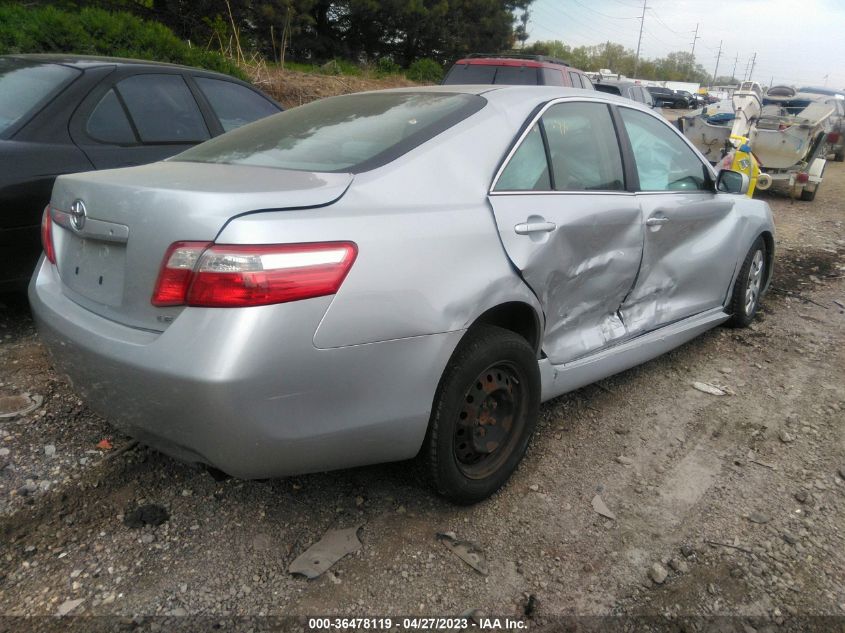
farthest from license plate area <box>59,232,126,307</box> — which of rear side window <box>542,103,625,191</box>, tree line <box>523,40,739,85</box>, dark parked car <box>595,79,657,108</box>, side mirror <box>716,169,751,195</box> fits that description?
tree line <box>523,40,739,85</box>

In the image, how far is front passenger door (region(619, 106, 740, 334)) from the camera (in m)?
3.54

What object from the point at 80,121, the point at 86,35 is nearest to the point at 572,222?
the point at 80,121

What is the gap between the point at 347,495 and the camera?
2.76 meters

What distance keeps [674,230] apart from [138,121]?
11.2ft

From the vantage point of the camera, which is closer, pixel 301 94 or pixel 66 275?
pixel 66 275

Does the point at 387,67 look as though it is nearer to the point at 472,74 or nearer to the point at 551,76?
the point at 472,74

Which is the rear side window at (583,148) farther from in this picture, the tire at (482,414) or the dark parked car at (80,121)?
the dark parked car at (80,121)

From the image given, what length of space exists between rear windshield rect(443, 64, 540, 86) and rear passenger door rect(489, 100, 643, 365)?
261 inches

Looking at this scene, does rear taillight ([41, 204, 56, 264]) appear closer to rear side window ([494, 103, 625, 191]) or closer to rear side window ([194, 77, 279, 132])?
rear side window ([494, 103, 625, 191])

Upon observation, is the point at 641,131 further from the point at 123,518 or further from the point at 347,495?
the point at 123,518

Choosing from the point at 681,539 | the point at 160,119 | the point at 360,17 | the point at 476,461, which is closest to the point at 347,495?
the point at 476,461

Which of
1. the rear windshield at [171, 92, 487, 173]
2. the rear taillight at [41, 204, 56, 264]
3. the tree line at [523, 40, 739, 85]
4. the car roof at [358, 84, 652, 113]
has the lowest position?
the tree line at [523, 40, 739, 85]

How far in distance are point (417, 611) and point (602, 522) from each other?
0.89 m

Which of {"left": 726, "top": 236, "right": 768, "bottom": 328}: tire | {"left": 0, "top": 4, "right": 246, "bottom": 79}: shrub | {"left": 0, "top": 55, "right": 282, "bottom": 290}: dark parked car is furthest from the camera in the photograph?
{"left": 0, "top": 4, "right": 246, "bottom": 79}: shrub
